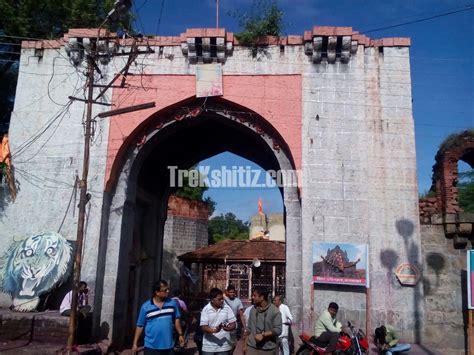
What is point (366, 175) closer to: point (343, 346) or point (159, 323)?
point (343, 346)

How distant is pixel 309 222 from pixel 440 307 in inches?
116

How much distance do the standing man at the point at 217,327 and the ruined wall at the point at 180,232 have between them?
699 inches

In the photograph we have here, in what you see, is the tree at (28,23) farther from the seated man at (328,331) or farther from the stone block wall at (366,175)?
the seated man at (328,331)

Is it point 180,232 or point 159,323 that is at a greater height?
point 180,232

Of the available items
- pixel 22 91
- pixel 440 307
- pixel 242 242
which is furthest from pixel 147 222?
pixel 242 242

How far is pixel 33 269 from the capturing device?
28.9 feet

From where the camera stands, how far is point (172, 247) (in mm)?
23141

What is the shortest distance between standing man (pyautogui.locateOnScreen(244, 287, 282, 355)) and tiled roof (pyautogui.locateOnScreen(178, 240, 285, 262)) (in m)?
13.5

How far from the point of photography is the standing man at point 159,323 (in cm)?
507

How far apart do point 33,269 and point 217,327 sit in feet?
17.1

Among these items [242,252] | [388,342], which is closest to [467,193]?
[242,252]

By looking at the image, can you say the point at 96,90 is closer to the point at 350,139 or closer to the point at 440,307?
the point at 350,139

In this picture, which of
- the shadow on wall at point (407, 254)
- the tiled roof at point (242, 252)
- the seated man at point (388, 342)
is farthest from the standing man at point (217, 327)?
the tiled roof at point (242, 252)

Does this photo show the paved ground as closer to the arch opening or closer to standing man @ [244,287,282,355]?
the arch opening
